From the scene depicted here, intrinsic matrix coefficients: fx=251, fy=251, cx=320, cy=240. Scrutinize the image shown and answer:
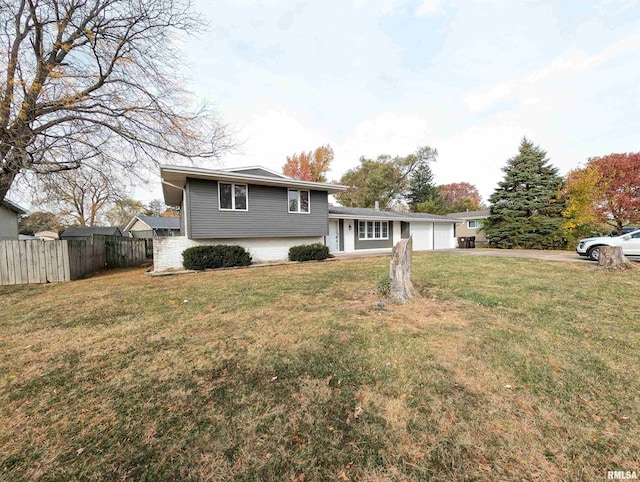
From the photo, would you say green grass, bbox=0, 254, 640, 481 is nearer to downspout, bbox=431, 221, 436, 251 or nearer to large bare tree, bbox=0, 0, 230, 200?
large bare tree, bbox=0, 0, 230, 200

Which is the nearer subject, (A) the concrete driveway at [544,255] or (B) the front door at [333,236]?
(A) the concrete driveway at [544,255]

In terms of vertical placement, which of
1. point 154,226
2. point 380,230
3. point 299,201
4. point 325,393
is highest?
point 299,201

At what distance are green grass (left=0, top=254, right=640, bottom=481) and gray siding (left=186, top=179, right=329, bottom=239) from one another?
6274mm

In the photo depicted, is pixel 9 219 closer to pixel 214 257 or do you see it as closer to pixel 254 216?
pixel 214 257

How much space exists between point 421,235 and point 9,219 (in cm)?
2794

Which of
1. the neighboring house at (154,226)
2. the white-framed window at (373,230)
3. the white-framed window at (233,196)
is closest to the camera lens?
the white-framed window at (233,196)

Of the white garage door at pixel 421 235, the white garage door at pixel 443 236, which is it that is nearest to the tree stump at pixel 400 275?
the white garage door at pixel 421 235

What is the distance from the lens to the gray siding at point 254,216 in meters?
10.4

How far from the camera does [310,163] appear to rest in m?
30.1

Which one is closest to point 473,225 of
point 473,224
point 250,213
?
point 473,224

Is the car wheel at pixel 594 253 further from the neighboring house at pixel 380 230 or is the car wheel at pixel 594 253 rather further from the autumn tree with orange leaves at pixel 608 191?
the neighboring house at pixel 380 230

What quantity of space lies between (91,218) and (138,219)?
7.74 m

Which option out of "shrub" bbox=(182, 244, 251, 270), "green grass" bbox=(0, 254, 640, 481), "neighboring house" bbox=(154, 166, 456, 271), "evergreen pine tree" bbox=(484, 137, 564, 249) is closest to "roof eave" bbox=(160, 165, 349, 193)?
"neighboring house" bbox=(154, 166, 456, 271)

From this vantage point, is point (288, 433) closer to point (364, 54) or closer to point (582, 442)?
point (582, 442)
